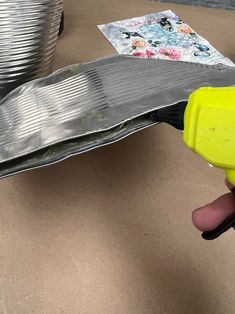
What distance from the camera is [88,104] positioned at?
0.34 meters

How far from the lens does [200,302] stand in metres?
0.39

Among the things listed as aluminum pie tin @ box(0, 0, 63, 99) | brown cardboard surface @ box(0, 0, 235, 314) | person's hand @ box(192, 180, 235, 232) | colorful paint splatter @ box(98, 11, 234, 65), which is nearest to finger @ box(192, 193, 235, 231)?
person's hand @ box(192, 180, 235, 232)

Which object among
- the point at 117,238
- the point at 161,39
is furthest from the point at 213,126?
the point at 161,39

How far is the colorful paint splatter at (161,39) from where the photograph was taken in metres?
0.70

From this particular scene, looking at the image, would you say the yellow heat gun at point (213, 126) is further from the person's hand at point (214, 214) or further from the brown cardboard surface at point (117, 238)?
the brown cardboard surface at point (117, 238)

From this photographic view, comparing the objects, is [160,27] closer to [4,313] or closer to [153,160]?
[153,160]

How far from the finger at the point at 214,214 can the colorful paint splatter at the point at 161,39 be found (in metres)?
0.44

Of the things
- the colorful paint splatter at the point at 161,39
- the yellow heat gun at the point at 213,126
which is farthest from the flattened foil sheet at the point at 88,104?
the colorful paint splatter at the point at 161,39

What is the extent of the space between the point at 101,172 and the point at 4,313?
0.64 ft

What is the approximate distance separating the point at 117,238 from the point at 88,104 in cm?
16

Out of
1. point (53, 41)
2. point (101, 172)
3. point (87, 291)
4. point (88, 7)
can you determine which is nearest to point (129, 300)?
point (87, 291)

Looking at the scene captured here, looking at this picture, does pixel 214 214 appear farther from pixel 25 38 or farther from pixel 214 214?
pixel 25 38

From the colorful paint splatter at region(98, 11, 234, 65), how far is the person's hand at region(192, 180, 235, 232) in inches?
17.2

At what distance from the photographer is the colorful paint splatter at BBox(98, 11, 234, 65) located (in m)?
0.70
